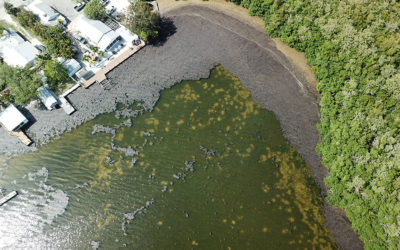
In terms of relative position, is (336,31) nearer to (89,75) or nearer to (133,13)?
(133,13)

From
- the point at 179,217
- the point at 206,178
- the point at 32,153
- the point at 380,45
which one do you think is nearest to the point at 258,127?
the point at 206,178

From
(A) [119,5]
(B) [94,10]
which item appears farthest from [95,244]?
(A) [119,5]

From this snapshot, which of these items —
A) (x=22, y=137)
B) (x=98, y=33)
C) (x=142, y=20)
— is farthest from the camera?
(x=98, y=33)

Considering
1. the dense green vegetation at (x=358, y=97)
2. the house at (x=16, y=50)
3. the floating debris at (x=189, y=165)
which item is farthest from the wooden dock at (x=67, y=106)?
the dense green vegetation at (x=358, y=97)

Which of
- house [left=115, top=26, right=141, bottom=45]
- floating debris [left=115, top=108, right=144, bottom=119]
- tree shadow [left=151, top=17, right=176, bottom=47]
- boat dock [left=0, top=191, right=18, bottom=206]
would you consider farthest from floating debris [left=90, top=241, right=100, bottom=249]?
tree shadow [left=151, top=17, right=176, bottom=47]

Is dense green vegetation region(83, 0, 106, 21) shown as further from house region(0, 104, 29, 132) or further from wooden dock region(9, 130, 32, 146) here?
wooden dock region(9, 130, 32, 146)

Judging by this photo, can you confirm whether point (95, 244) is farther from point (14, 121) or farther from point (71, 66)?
point (71, 66)

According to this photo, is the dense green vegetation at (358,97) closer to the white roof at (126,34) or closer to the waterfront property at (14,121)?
the white roof at (126,34)
